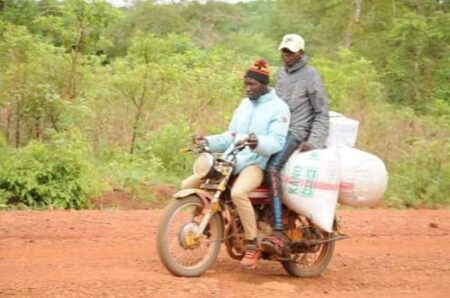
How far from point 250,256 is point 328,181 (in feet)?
2.79

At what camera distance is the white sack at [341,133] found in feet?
22.3

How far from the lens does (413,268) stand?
7469 mm

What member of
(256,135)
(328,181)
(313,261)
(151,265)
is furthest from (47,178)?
(328,181)

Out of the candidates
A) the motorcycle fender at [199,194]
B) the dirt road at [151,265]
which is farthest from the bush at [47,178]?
the motorcycle fender at [199,194]

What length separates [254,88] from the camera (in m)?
6.49

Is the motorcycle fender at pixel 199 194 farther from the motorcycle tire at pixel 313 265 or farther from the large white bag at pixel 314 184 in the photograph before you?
the motorcycle tire at pixel 313 265

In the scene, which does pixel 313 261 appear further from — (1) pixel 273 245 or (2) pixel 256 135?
(2) pixel 256 135

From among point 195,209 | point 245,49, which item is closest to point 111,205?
point 195,209

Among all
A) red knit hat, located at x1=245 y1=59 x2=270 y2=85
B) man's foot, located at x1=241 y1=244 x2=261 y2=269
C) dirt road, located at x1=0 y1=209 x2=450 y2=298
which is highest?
red knit hat, located at x1=245 y1=59 x2=270 y2=85

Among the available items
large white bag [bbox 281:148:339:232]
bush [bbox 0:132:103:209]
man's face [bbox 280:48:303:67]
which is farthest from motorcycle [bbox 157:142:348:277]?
bush [bbox 0:132:103:209]

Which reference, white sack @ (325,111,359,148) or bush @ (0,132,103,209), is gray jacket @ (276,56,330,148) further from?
bush @ (0,132,103,209)

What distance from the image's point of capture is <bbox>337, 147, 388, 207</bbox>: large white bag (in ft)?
21.3

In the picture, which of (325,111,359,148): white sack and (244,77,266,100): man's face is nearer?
(244,77,266,100): man's face

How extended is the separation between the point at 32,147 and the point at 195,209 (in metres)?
4.84
